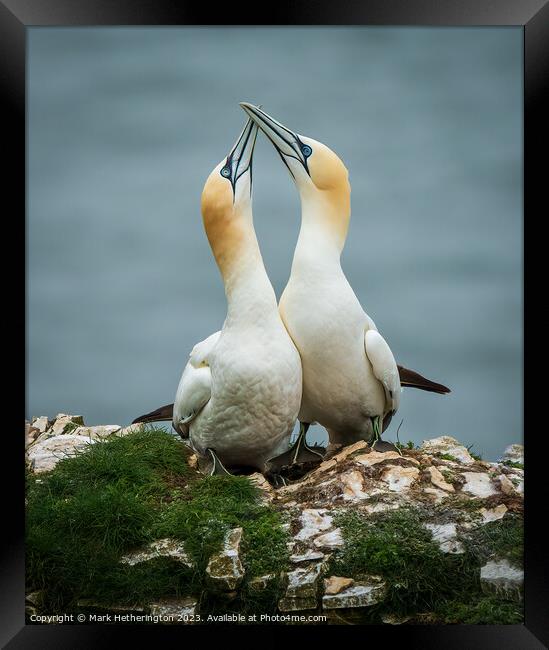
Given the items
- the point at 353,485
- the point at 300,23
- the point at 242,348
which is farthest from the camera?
the point at 242,348

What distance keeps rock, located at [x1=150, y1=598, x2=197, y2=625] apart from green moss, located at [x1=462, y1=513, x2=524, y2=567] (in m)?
1.46

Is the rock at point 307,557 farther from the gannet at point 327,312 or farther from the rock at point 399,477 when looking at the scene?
the gannet at point 327,312

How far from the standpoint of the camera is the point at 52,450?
682 centimetres

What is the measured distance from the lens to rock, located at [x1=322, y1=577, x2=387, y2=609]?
5.48 metres

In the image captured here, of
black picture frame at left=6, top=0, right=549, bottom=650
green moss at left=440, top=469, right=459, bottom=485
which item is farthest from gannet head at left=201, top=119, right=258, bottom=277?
green moss at left=440, top=469, right=459, bottom=485

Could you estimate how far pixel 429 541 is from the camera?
18.6ft

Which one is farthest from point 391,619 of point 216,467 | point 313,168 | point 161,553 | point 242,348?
point 313,168

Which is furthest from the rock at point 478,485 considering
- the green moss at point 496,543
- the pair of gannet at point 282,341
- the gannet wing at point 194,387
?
the gannet wing at point 194,387

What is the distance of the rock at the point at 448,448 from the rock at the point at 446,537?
74cm

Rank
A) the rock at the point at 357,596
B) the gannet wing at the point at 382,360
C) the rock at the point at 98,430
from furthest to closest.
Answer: the rock at the point at 98,430, the gannet wing at the point at 382,360, the rock at the point at 357,596

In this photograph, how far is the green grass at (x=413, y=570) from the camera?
18.2 feet

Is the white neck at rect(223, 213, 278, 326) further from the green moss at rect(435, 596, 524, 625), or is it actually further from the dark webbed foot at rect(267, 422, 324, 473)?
the green moss at rect(435, 596, 524, 625)

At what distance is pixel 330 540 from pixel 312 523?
0.16 meters

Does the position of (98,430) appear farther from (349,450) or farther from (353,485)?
(353,485)
